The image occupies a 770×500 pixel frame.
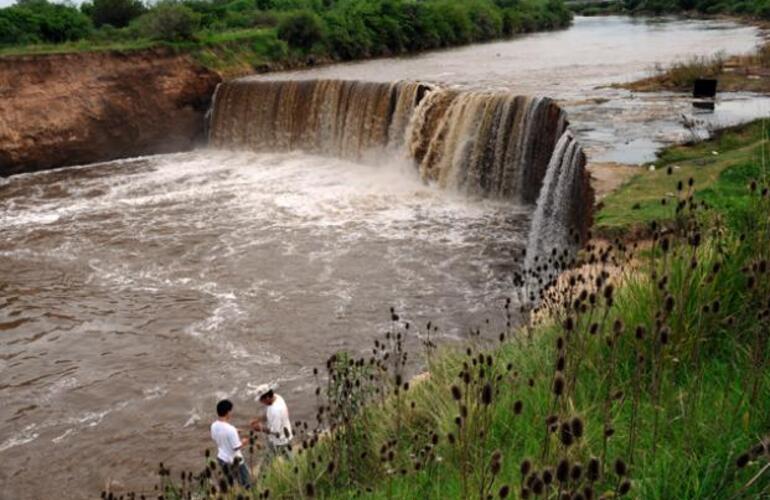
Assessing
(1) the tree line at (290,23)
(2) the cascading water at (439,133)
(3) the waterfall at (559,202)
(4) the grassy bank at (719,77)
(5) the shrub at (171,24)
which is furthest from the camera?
(1) the tree line at (290,23)

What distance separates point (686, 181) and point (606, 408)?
766cm

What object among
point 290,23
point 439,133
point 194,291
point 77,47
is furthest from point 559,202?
point 290,23

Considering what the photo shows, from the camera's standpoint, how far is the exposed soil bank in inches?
911

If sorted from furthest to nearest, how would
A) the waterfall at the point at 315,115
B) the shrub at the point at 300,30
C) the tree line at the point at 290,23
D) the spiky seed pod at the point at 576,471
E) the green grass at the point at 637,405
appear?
the shrub at the point at 300,30 < the tree line at the point at 290,23 < the waterfall at the point at 315,115 < the green grass at the point at 637,405 < the spiky seed pod at the point at 576,471

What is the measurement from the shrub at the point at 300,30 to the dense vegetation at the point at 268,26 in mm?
47

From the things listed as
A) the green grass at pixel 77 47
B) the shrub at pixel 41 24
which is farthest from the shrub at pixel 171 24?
the shrub at pixel 41 24

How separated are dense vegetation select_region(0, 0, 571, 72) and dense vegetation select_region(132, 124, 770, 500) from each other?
2531 centimetres

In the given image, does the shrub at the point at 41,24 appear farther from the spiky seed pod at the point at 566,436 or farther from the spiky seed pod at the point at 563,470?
the spiky seed pod at the point at 563,470

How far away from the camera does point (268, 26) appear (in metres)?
37.5

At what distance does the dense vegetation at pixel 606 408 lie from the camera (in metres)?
2.95

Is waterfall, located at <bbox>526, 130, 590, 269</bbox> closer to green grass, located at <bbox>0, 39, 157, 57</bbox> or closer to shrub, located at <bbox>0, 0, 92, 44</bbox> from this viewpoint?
green grass, located at <bbox>0, 39, 157, 57</bbox>

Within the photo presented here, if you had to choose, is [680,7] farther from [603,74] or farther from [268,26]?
[603,74]

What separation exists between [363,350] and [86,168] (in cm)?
1688

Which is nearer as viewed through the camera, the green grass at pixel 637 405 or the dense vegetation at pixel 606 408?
the dense vegetation at pixel 606 408
